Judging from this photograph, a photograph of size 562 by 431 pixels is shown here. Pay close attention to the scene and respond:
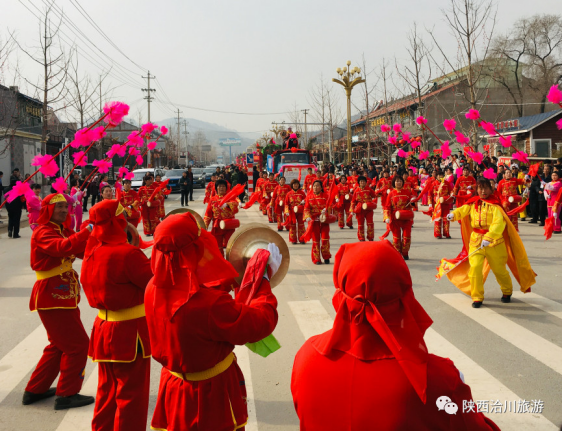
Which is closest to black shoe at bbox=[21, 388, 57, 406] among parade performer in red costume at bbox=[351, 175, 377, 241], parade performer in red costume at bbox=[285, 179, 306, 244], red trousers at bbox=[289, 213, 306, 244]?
parade performer in red costume at bbox=[285, 179, 306, 244]

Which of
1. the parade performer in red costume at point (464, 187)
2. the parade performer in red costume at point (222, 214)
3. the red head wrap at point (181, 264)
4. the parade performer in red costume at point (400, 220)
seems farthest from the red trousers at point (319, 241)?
the red head wrap at point (181, 264)

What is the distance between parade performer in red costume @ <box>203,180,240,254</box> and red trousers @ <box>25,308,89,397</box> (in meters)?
5.16

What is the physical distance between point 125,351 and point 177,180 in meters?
31.5

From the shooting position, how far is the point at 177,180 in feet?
113

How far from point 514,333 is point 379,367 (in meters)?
5.04

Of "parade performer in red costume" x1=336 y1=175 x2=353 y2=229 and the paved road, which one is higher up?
"parade performer in red costume" x1=336 y1=175 x2=353 y2=229

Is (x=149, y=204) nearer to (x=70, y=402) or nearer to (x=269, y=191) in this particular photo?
(x=269, y=191)

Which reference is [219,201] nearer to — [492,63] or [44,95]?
[44,95]

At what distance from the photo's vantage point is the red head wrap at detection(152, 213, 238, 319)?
2637mm

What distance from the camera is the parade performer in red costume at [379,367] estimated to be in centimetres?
187

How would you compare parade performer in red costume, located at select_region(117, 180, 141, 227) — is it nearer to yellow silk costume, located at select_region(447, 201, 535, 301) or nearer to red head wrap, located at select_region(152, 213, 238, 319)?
yellow silk costume, located at select_region(447, 201, 535, 301)

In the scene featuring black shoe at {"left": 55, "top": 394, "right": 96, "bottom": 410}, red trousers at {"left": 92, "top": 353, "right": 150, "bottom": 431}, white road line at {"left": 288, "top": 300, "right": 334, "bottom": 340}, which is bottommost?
black shoe at {"left": 55, "top": 394, "right": 96, "bottom": 410}

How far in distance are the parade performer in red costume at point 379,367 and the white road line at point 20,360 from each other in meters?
4.08

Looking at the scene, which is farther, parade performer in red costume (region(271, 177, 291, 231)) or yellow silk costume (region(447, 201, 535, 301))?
parade performer in red costume (region(271, 177, 291, 231))
